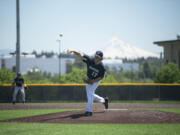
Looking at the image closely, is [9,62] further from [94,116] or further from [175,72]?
[94,116]

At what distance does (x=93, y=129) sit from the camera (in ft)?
22.5

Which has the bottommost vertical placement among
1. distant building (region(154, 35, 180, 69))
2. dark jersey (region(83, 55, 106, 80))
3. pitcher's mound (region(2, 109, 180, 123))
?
pitcher's mound (region(2, 109, 180, 123))

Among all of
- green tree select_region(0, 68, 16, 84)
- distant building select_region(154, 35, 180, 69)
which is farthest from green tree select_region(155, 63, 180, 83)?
green tree select_region(0, 68, 16, 84)

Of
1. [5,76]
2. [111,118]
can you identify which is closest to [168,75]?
[5,76]

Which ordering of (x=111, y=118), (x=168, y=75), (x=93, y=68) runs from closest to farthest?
(x=111, y=118) < (x=93, y=68) < (x=168, y=75)

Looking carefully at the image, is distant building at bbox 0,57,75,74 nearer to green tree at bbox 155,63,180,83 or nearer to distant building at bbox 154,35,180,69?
distant building at bbox 154,35,180,69

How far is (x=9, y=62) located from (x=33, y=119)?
51463mm

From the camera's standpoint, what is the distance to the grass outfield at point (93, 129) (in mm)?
6387

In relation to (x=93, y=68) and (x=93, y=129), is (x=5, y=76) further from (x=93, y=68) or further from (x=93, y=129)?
(x=93, y=129)

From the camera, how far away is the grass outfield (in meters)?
6.39

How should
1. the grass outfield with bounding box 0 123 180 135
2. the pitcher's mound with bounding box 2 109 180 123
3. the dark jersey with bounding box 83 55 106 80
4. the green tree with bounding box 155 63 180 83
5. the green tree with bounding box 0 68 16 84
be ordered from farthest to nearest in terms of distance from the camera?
the green tree with bounding box 155 63 180 83 < the green tree with bounding box 0 68 16 84 < the dark jersey with bounding box 83 55 106 80 < the pitcher's mound with bounding box 2 109 180 123 < the grass outfield with bounding box 0 123 180 135

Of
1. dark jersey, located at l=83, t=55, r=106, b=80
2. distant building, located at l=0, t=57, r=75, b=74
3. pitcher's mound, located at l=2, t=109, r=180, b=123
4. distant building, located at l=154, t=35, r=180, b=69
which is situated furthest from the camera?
distant building, located at l=0, t=57, r=75, b=74

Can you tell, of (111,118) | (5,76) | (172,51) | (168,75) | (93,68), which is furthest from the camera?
(172,51)

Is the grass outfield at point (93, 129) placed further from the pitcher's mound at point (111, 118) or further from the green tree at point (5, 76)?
the green tree at point (5, 76)
